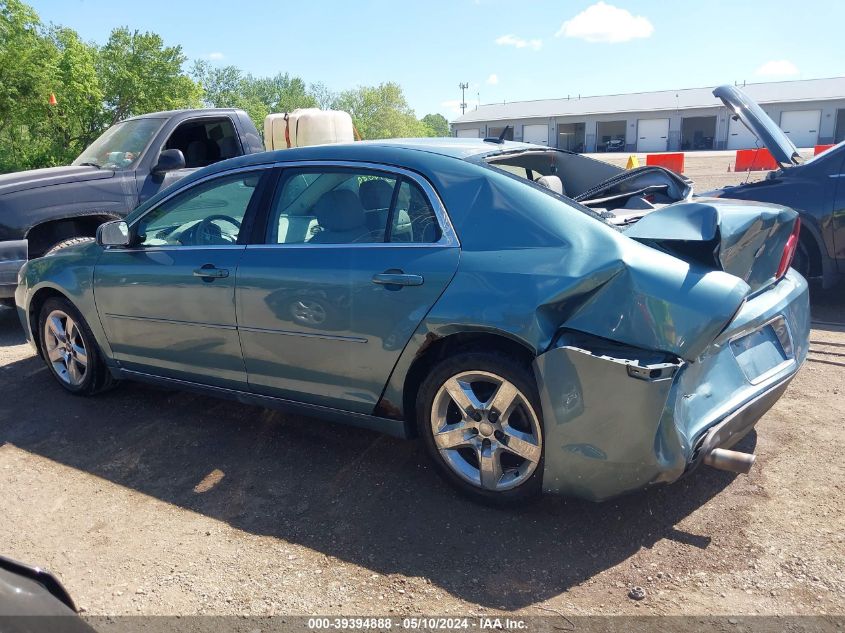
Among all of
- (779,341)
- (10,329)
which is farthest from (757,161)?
(10,329)

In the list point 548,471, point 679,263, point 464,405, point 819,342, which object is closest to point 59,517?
point 464,405

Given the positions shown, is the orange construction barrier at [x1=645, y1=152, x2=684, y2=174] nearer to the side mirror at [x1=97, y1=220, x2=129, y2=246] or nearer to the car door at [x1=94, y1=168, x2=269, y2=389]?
the car door at [x1=94, y1=168, x2=269, y2=389]

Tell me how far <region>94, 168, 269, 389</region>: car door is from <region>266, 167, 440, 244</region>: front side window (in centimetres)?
25

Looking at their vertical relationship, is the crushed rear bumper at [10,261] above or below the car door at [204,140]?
below

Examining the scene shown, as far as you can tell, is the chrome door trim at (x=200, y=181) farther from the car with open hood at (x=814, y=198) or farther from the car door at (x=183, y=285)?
the car with open hood at (x=814, y=198)

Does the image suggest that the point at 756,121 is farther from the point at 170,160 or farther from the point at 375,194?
the point at 170,160

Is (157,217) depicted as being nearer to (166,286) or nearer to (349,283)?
(166,286)

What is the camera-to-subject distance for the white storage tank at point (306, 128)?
11.8 m

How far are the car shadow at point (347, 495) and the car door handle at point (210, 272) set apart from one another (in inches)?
39.0

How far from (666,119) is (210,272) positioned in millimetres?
62830

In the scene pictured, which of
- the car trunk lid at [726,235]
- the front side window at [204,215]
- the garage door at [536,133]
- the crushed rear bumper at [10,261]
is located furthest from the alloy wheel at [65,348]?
the garage door at [536,133]

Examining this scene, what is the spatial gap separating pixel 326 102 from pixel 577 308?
82.0 m

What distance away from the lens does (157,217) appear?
4.31 metres

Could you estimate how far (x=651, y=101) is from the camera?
62.8 m
